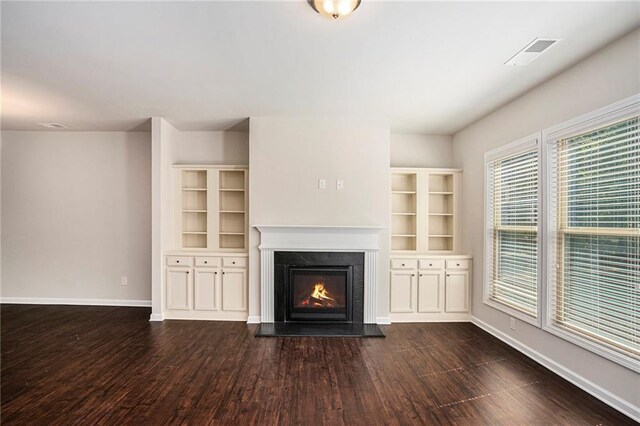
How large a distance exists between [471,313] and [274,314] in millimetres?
2705

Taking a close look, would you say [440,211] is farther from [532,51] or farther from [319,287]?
[532,51]

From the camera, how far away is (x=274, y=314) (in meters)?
4.18

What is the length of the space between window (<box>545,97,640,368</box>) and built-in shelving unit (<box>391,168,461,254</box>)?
1812 mm

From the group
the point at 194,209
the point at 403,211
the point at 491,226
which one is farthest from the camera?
the point at 403,211

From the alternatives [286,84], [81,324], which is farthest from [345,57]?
[81,324]

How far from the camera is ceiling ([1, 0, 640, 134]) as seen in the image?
6.82 feet

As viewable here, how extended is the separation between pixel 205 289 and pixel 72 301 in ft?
8.19

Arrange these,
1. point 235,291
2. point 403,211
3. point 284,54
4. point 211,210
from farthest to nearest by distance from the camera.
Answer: point 403,211 < point 211,210 < point 235,291 < point 284,54

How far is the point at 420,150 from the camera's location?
5094 mm

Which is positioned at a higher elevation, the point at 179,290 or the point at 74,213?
the point at 74,213

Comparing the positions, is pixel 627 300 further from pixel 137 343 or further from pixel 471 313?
pixel 137 343

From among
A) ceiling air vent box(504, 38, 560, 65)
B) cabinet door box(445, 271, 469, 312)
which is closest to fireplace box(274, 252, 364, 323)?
cabinet door box(445, 271, 469, 312)

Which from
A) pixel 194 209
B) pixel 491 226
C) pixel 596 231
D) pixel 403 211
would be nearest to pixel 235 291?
pixel 194 209

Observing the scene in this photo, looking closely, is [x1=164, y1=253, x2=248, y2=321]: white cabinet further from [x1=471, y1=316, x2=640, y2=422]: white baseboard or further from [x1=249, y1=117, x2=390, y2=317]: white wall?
[x1=471, y1=316, x2=640, y2=422]: white baseboard
